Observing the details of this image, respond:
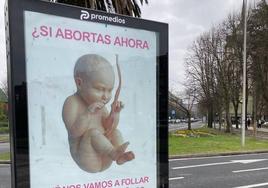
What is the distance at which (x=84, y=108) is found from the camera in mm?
A: 2498

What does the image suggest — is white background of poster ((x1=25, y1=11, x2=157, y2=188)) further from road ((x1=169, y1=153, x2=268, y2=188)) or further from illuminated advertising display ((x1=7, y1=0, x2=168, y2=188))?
road ((x1=169, y1=153, x2=268, y2=188))

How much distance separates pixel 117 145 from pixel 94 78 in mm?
518

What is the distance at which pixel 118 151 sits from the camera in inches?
106

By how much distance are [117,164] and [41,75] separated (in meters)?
0.86

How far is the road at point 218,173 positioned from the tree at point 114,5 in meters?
4.35

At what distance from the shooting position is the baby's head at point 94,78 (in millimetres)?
2502

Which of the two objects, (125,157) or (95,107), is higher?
(95,107)

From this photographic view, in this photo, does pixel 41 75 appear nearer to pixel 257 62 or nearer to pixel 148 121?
pixel 148 121

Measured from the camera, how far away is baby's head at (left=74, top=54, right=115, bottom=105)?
8.21 ft

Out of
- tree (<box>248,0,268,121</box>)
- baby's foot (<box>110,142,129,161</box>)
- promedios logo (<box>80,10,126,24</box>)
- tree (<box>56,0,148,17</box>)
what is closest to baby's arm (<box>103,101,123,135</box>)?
baby's foot (<box>110,142,129,161</box>)

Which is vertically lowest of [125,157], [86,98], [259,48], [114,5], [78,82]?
[125,157]

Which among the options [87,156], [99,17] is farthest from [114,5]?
[87,156]

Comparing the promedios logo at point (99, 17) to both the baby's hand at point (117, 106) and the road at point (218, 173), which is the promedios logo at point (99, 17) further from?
the road at point (218, 173)

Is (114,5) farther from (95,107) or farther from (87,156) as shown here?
(87,156)
